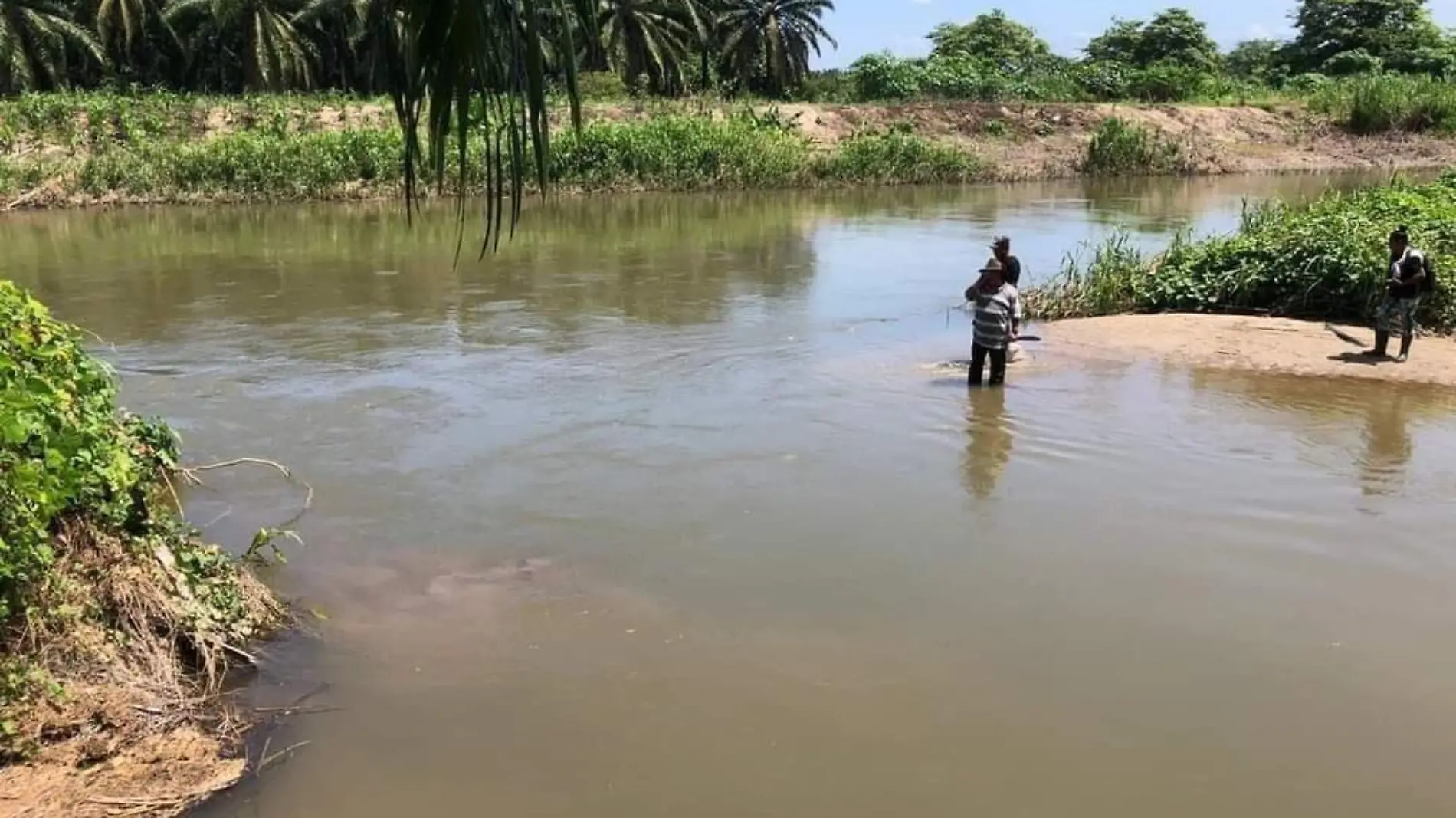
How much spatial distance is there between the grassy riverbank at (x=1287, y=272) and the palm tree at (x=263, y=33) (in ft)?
110

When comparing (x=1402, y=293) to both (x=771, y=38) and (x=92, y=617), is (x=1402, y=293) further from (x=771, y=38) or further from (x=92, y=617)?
(x=771, y=38)

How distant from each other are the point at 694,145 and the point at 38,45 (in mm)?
23407

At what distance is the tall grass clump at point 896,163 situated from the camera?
116ft

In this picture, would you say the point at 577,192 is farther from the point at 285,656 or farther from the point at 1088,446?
the point at 285,656

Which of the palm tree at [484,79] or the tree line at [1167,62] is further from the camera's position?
the tree line at [1167,62]

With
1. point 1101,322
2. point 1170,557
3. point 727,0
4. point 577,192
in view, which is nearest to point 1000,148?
point 577,192

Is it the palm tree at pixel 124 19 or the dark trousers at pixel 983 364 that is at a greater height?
the palm tree at pixel 124 19

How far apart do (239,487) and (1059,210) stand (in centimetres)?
2381

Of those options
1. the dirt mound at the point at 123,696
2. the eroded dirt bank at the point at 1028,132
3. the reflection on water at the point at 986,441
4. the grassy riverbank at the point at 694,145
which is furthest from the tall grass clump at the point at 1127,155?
the dirt mound at the point at 123,696

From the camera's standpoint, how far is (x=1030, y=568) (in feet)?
22.0

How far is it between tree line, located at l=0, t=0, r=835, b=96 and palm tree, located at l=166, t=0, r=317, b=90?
52 millimetres

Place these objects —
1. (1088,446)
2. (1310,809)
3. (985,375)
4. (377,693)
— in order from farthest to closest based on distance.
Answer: (985,375), (1088,446), (377,693), (1310,809)

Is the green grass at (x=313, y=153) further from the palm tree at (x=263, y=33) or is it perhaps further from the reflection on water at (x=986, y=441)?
the reflection on water at (x=986, y=441)

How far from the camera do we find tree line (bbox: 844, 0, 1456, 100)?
50.2 meters
